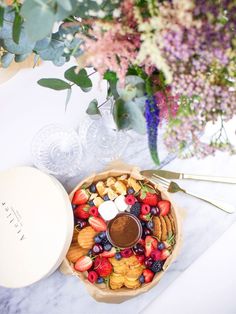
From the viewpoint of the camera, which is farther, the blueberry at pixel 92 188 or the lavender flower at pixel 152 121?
the blueberry at pixel 92 188

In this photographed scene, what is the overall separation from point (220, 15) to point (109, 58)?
0.12 m

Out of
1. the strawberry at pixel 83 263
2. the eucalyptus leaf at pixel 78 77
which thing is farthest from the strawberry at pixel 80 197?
the eucalyptus leaf at pixel 78 77

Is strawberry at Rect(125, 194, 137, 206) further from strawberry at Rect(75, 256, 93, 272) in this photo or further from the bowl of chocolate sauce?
strawberry at Rect(75, 256, 93, 272)

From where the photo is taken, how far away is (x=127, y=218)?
1.01 m

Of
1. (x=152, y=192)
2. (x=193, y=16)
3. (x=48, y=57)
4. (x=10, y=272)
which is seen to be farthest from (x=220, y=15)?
(x=10, y=272)

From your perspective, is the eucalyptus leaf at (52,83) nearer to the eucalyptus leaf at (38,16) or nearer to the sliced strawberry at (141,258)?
the eucalyptus leaf at (38,16)

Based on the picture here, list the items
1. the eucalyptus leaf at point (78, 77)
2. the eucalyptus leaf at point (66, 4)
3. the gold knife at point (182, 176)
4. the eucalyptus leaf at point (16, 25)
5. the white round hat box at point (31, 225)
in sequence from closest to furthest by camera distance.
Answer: the eucalyptus leaf at point (66, 4) → the eucalyptus leaf at point (16, 25) → the eucalyptus leaf at point (78, 77) → the white round hat box at point (31, 225) → the gold knife at point (182, 176)

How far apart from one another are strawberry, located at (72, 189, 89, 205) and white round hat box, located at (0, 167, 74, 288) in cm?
6

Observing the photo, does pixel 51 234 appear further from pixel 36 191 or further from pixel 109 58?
pixel 109 58

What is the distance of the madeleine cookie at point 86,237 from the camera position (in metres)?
1.01

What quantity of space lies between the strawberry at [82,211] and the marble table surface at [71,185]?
74 mm

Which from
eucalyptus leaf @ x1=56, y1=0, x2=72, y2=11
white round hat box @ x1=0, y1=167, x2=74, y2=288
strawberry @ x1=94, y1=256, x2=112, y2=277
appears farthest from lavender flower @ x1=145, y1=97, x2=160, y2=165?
strawberry @ x1=94, y1=256, x2=112, y2=277

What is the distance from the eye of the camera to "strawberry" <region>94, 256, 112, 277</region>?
1021 millimetres

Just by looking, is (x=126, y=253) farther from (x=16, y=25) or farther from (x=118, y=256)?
(x=16, y=25)
